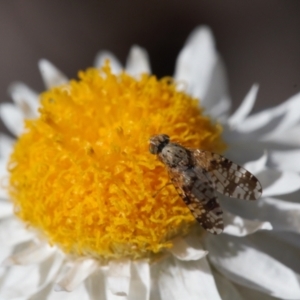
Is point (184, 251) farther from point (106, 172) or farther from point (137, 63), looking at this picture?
point (137, 63)

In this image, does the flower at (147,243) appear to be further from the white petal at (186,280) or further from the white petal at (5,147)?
the white petal at (5,147)

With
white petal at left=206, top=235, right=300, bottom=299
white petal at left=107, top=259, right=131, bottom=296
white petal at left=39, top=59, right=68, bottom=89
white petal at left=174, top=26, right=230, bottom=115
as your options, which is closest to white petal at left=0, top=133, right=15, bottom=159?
white petal at left=39, top=59, right=68, bottom=89

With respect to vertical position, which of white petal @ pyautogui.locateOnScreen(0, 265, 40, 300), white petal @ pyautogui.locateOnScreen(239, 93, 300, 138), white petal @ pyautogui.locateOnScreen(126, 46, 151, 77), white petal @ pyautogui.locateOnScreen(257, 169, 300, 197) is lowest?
white petal @ pyautogui.locateOnScreen(0, 265, 40, 300)

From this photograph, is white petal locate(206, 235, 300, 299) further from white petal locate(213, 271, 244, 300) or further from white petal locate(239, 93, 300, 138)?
white petal locate(239, 93, 300, 138)

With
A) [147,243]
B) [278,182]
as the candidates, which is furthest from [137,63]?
[147,243]

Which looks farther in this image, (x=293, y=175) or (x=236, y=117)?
(x=236, y=117)

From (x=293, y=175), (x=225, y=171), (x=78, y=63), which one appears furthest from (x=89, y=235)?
(x=78, y=63)

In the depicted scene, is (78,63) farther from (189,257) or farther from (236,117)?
(189,257)
